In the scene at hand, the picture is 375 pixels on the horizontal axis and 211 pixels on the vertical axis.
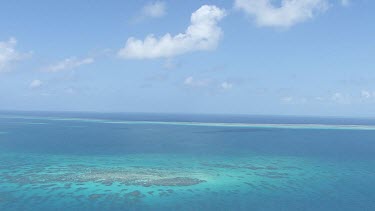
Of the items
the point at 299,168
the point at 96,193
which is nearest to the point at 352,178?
the point at 299,168

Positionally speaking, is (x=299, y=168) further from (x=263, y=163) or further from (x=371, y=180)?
(x=371, y=180)

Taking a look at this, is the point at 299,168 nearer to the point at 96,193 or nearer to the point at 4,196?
the point at 96,193

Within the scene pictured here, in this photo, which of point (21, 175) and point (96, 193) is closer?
point (96, 193)

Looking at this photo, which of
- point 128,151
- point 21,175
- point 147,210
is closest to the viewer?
point 147,210

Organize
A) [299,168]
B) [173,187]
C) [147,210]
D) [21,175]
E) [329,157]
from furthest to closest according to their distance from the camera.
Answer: [329,157] → [299,168] → [21,175] → [173,187] → [147,210]

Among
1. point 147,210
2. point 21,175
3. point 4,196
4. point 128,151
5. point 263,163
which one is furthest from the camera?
point 128,151

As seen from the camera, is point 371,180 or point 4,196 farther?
point 371,180

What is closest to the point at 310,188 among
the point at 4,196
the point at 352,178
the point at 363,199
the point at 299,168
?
the point at 363,199

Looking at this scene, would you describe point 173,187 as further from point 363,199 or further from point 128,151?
point 128,151

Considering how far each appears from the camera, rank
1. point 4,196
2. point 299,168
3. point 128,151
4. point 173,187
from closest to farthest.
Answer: point 4,196 < point 173,187 < point 299,168 < point 128,151
